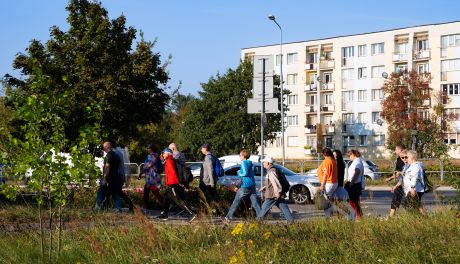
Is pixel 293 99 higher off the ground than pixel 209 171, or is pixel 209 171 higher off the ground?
pixel 293 99

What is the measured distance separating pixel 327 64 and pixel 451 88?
14.5 meters

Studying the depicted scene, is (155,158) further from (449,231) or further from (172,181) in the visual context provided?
(449,231)

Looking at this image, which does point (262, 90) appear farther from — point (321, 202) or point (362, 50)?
point (362, 50)

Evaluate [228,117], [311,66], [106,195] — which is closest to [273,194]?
[106,195]

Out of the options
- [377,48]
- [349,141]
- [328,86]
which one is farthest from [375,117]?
[377,48]

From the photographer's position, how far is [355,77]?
80188 mm

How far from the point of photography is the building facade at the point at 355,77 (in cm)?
7312

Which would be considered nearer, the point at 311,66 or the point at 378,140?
the point at 378,140

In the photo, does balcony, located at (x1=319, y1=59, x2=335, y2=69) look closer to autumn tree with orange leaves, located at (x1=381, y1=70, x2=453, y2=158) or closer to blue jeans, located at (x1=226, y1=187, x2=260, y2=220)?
autumn tree with orange leaves, located at (x1=381, y1=70, x2=453, y2=158)

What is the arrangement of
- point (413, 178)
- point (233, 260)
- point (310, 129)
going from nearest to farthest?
point (233, 260) → point (413, 178) → point (310, 129)

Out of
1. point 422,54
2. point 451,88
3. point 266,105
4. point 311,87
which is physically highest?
point 422,54

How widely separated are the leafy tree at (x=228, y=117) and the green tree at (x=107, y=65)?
35017 millimetres

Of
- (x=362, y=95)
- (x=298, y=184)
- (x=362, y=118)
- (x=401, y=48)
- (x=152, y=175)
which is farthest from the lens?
(x=362, y=118)

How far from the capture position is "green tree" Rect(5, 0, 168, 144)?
950 inches
